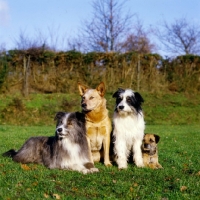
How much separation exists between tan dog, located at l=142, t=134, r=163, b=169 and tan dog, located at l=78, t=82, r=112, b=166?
2.38ft

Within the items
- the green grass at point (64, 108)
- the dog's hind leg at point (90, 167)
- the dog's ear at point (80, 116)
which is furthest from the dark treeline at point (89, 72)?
the dog's hind leg at point (90, 167)

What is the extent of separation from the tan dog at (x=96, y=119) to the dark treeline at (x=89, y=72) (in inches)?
648

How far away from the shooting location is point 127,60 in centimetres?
2652

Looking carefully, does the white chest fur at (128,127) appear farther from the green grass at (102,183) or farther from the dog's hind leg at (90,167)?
the dog's hind leg at (90,167)

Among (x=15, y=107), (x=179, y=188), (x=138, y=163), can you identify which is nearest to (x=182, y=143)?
(x=138, y=163)

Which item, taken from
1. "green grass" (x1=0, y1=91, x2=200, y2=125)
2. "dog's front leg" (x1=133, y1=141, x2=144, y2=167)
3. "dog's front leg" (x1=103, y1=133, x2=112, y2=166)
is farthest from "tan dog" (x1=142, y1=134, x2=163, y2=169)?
"green grass" (x1=0, y1=91, x2=200, y2=125)

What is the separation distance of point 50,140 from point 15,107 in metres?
14.8

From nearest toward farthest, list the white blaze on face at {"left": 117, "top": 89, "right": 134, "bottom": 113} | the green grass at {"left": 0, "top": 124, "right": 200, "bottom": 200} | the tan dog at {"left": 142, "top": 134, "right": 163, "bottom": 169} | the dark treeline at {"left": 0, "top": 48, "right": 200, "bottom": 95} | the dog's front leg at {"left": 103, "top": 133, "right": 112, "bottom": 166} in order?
the green grass at {"left": 0, "top": 124, "right": 200, "bottom": 200} < the white blaze on face at {"left": 117, "top": 89, "right": 134, "bottom": 113} < the tan dog at {"left": 142, "top": 134, "right": 163, "bottom": 169} < the dog's front leg at {"left": 103, "top": 133, "right": 112, "bottom": 166} < the dark treeline at {"left": 0, "top": 48, "right": 200, "bottom": 95}

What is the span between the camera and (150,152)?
8.67m

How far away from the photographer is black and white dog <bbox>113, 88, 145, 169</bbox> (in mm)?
8148

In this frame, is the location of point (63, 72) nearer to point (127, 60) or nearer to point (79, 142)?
point (127, 60)

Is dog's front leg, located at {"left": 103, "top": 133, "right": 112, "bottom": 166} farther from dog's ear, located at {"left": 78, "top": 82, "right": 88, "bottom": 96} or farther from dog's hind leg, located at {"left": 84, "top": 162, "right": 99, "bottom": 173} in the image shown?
dog's ear, located at {"left": 78, "top": 82, "right": 88, "bottom": 96}

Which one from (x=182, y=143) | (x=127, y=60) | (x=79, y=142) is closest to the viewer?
(x=79, y=142)

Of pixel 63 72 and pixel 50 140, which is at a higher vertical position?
pixel 63 72
